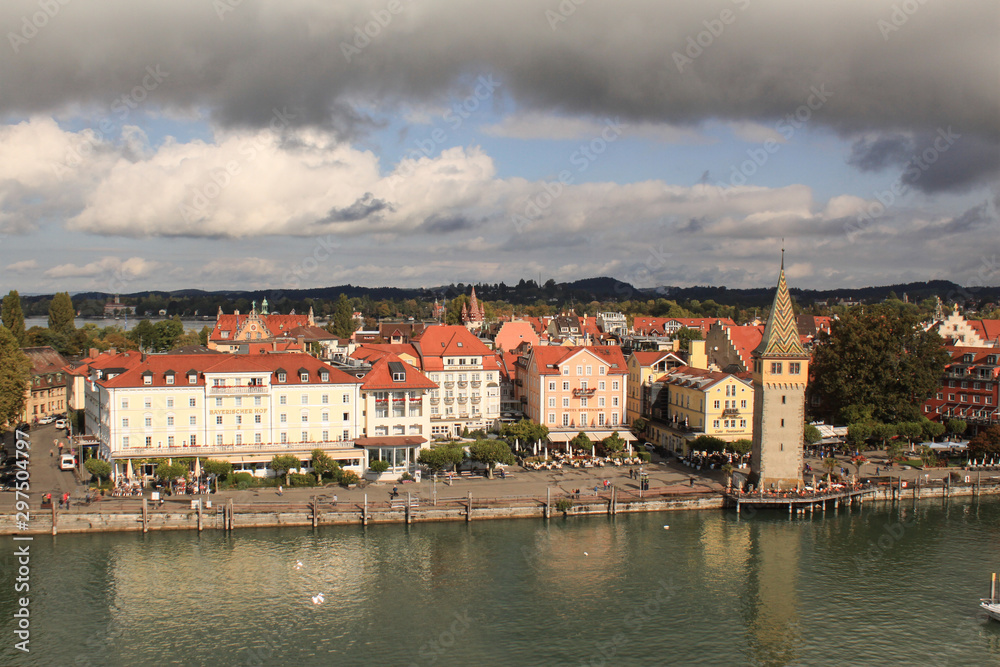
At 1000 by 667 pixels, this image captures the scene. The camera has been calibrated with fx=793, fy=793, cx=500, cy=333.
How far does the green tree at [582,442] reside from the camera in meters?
69.4

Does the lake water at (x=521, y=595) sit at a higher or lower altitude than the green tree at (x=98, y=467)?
lower

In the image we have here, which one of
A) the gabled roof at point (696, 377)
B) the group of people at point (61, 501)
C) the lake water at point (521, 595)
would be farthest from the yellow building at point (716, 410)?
the group of people at point (61, 501)

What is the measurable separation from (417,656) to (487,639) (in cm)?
363

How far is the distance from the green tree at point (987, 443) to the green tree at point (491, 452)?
43.5 metres

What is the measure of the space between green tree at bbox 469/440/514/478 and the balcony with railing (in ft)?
A: 57.5

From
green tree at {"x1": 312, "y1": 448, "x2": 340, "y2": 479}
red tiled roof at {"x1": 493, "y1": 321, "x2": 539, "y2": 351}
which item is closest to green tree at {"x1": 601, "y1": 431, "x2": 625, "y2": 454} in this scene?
green tree at {"x1": 312, "y1": 448, "x2": 340, "y2": 479}

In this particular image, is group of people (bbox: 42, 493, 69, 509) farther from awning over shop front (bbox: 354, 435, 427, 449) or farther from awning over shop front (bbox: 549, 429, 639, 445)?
awning over shop front (bbox: 549, 429, 639, 445)

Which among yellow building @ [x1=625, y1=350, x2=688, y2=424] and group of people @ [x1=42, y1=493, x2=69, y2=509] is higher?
yellow building @ [x1=625, y1=350, x2=688, y2=424]

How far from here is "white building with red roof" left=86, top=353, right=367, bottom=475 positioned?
60438mm

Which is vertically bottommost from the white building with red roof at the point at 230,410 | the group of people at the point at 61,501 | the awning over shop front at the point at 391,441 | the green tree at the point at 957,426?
the group of people at the point at 61,501

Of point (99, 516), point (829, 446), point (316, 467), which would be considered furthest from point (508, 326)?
point (99, 516)

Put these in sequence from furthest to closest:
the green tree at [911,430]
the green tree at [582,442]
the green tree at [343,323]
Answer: the green tree at [343,323] < the green tree at [911,430] < the green tree at [582,442]

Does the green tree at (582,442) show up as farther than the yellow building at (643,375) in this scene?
No

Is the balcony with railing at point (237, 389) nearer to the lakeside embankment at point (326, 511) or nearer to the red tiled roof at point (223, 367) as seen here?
the red tiled roof at point (223, 367)
